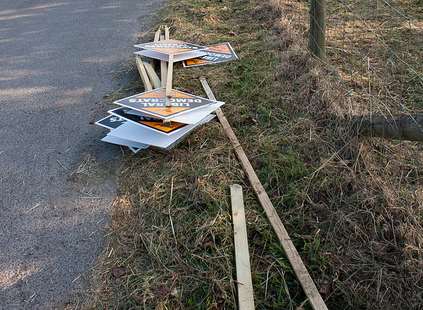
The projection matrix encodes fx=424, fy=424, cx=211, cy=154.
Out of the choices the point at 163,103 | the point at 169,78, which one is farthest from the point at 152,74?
the point at 163,103

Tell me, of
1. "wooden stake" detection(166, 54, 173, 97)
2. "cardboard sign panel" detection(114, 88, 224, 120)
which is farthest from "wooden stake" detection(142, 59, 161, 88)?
"cardboard sign panel" detection(114, 88, 224, 120)

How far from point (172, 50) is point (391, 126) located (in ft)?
9.46

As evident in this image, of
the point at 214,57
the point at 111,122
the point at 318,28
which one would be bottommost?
the point at 111,122

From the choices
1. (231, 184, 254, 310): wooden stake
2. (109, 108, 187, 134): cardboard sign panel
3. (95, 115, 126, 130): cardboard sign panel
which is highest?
(109, 108, 187, 134): cardboard sign panel

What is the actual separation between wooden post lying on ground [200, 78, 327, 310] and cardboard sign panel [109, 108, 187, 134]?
1.51 ft

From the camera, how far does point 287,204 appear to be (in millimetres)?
2795

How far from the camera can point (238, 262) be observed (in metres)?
2.36

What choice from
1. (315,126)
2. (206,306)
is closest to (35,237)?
(206,306)

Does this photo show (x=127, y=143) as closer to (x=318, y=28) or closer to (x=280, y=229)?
(x=280, y=229)

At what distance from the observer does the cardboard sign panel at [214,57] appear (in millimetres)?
4961

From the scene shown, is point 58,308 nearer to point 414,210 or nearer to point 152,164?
point 152,164

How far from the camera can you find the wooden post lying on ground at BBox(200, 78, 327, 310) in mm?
2176

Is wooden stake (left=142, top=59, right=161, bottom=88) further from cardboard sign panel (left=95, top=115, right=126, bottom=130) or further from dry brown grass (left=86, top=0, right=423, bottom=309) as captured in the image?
cardboard sign panel (left=95, top=115, right=126, bottom=130)

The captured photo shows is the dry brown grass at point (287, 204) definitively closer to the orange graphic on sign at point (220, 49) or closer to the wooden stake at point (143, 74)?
the wooden stake at point (143, 74)
